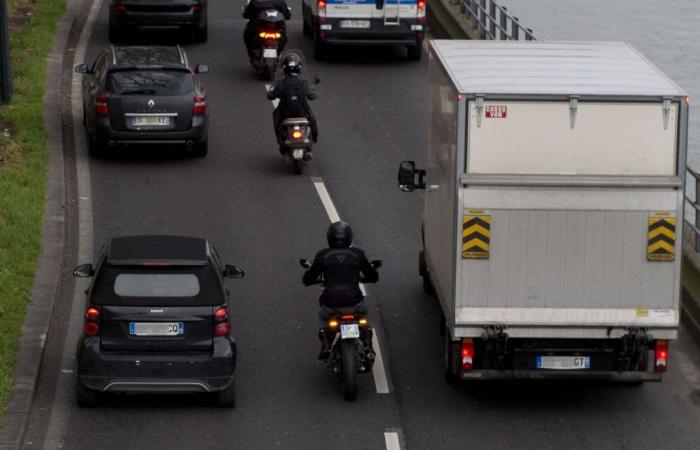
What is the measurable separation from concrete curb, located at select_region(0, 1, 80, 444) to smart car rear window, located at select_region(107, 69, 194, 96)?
1385 mm

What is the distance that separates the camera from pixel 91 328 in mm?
14641

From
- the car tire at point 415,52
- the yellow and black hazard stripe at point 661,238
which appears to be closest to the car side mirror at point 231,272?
the yellow and black hazard stripe at point 661,238

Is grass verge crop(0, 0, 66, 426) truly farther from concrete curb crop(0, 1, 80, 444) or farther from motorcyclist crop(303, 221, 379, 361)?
motorcyclist crop(303, 221, 379, 361)

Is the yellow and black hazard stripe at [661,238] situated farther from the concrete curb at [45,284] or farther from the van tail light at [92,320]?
the concrete curb at [45,284]

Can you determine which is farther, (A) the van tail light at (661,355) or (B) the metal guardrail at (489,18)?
Result: (B) the metal guardrail at (489,18)

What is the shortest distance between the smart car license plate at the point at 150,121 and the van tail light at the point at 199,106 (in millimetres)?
403

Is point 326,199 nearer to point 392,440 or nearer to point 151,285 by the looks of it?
point 151,285

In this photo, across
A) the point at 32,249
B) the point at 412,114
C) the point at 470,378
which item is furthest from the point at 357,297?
the point at 412,114

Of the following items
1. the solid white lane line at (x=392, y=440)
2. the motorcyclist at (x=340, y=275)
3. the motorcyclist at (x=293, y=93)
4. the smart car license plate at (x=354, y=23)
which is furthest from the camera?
the smart car license plate at (x=354, y=23)

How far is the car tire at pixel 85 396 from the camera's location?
15000mm

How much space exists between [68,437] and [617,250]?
4923mm

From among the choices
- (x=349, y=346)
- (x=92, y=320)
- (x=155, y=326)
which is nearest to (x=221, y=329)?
(x=155, y=326)

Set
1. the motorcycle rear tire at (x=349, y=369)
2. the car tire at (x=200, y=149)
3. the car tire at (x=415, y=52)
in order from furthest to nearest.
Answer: the car tire at (x=415, y=52) → the car tire at (x=200, y=149) → the motorcycle rear tire at (x=349, y=369)

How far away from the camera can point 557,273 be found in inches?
568
